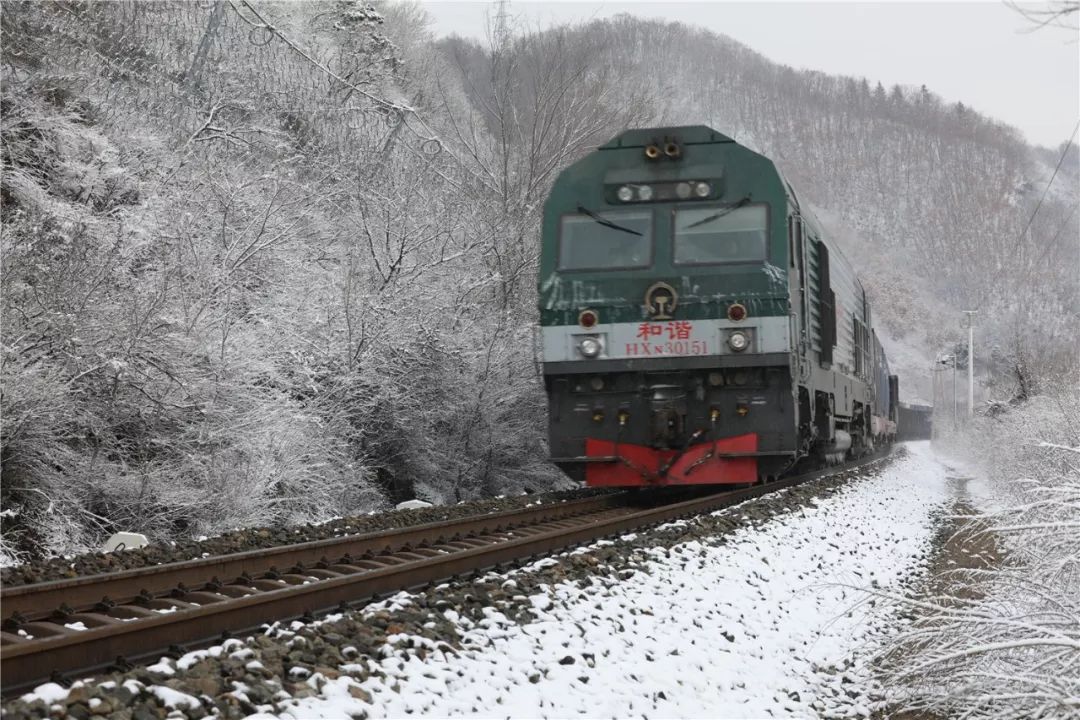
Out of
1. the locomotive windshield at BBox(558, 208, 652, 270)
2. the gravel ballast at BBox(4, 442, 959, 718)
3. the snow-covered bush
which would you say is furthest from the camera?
the locomotive windshield at BBox(558, 208, 652, 270)

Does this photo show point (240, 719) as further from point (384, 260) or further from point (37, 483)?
point (384, 260)

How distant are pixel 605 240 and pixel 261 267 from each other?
6.18 meters

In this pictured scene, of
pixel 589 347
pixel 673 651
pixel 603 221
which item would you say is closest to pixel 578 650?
pixel 673 651

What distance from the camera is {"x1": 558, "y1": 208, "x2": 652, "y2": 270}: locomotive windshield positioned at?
1174 centimetres

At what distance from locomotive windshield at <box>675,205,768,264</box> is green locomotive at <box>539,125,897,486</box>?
0.01 metres

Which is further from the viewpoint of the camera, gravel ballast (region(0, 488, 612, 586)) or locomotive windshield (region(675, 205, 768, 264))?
locomotive windshield (region(675, 205, 768, 264))

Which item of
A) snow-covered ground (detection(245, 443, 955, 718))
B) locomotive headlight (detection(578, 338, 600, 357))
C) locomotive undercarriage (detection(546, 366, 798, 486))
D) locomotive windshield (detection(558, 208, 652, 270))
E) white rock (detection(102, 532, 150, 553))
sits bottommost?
snow-covered ground (detection(245, 443, 955, 718))

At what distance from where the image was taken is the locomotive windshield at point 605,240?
38.5 feet

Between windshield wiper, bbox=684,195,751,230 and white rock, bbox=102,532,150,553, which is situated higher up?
windshield wiper, bbox=684,195,751,230

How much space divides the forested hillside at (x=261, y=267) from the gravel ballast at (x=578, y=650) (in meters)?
5.48

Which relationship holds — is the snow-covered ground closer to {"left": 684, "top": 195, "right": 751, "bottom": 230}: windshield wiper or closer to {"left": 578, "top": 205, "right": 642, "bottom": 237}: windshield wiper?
{"left": 684, "top": 195, "right": 751, "bottom": 230}: windshield wiper

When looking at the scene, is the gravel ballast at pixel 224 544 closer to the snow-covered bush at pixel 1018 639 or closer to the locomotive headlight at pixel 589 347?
the locomotive headlight at pixel 589 347

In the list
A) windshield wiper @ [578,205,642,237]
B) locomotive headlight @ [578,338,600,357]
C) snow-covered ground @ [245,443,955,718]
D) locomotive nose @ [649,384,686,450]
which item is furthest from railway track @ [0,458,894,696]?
windshield wiper @ [578,205,642,237]

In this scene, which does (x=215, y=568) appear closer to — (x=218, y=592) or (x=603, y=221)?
(x=218, y=592)
